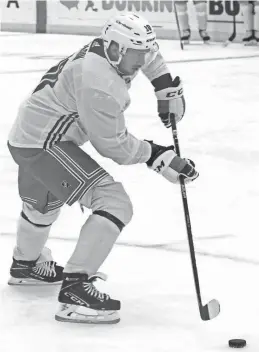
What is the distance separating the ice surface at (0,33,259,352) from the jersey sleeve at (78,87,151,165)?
58 cm

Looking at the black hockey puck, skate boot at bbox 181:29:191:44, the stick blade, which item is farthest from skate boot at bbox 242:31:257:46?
the black hockey puck

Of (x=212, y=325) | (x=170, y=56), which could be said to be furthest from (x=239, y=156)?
(x=170, y=56)

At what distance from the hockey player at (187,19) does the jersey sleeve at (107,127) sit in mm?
9908

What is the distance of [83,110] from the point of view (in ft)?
10.9

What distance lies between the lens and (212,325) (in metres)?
3.35

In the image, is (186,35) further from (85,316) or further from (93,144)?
(85,316)

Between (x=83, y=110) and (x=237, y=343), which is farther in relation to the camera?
(x=83, y=110)

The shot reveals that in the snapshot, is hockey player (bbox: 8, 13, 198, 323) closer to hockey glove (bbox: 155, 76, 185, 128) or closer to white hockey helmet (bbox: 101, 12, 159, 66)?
white hockey helmet (bbox: 101, 12, 159, 66)

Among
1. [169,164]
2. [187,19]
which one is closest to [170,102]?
[169,164]

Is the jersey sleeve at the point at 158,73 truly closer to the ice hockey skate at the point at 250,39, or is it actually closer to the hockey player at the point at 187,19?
the ice hockey skate at the point at 250,39

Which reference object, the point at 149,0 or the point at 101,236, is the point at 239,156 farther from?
the point at 149,0

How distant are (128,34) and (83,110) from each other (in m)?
0.30

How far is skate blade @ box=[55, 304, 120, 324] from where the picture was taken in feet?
11.2

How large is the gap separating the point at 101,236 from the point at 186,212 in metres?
0.37
